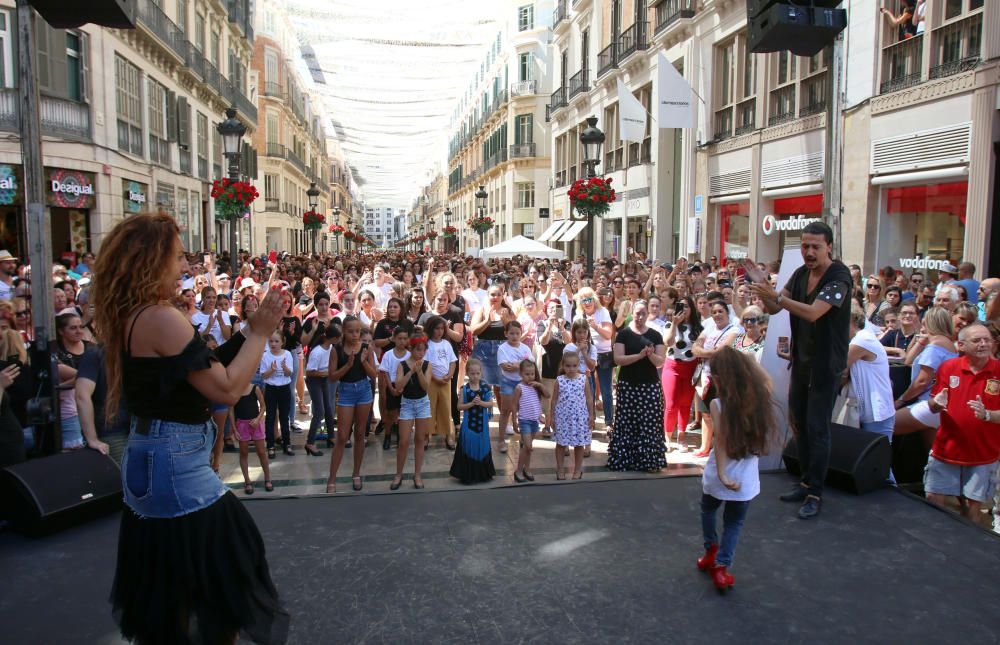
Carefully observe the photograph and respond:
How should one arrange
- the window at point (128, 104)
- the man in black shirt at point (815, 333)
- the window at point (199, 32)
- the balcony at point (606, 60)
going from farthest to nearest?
the balcony at point (606, 60) < the window at point (199, 32) < the window at point (128, 104) < the man in black shirt at point (815, 333)

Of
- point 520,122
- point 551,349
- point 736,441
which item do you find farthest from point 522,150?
point 736,441

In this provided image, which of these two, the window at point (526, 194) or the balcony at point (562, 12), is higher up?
the balcony at point (562, 12)

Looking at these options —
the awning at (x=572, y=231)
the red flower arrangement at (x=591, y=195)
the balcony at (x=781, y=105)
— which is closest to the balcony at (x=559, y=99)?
the awning at (x=572, y=231)

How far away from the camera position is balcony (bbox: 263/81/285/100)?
45966mm

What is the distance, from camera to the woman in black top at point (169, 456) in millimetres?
2527

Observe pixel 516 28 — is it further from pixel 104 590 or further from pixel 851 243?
pixel 104 590

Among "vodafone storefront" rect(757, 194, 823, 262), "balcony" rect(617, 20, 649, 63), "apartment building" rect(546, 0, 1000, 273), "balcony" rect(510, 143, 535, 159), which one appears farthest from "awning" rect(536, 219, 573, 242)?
"vodafone storefront" rect(757, 194, 823, 262)

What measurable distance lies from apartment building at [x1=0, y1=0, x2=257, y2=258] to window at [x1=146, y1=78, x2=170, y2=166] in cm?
3

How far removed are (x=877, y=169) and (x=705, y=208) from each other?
752 cm

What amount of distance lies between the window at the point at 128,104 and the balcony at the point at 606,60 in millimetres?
15882

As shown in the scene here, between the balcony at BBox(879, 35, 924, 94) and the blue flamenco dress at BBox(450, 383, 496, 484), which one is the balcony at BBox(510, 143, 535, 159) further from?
the blue flamenco dress at BBox(450, 383, 496, 484)

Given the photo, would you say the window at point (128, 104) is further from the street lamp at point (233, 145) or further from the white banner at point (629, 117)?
the white banner at point (629, 117)

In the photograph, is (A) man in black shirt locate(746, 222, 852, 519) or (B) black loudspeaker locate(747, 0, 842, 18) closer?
(A) man in black shirt locate(746, 222, 852, 519)

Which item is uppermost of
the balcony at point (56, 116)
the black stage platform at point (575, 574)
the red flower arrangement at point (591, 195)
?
the balcony at point (56, 116)
